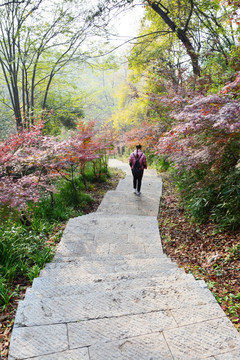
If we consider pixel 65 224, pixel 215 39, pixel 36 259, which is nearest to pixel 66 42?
pixel 215 39

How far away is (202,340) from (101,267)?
5.32ft

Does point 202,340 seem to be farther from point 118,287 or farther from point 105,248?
point 105,248

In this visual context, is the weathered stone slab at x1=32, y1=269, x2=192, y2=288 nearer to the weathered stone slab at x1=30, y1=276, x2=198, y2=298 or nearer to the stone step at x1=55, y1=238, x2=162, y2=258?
the weathered stone slab at x1=30, y1=276, x2=198, y2=298

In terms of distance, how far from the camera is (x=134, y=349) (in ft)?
4.95

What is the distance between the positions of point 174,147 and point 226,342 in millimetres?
3907

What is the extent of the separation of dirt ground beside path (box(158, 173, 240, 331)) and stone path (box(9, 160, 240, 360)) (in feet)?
1.70

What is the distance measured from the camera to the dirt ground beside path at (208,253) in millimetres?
2624

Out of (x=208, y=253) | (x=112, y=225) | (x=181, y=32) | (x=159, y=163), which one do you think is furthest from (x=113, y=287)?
(x=159, y=163)

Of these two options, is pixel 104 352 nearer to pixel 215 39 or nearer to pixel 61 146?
pixel 61 146

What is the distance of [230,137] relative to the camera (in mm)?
3961

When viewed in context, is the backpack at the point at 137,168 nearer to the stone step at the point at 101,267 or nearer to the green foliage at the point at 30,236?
the green foliage at the point at 30,236

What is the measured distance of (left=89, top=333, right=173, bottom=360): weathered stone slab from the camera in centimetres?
145

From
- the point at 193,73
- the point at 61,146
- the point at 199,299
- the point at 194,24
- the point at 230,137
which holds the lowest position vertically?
the point at 199,299

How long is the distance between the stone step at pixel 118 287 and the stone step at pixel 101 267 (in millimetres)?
477
